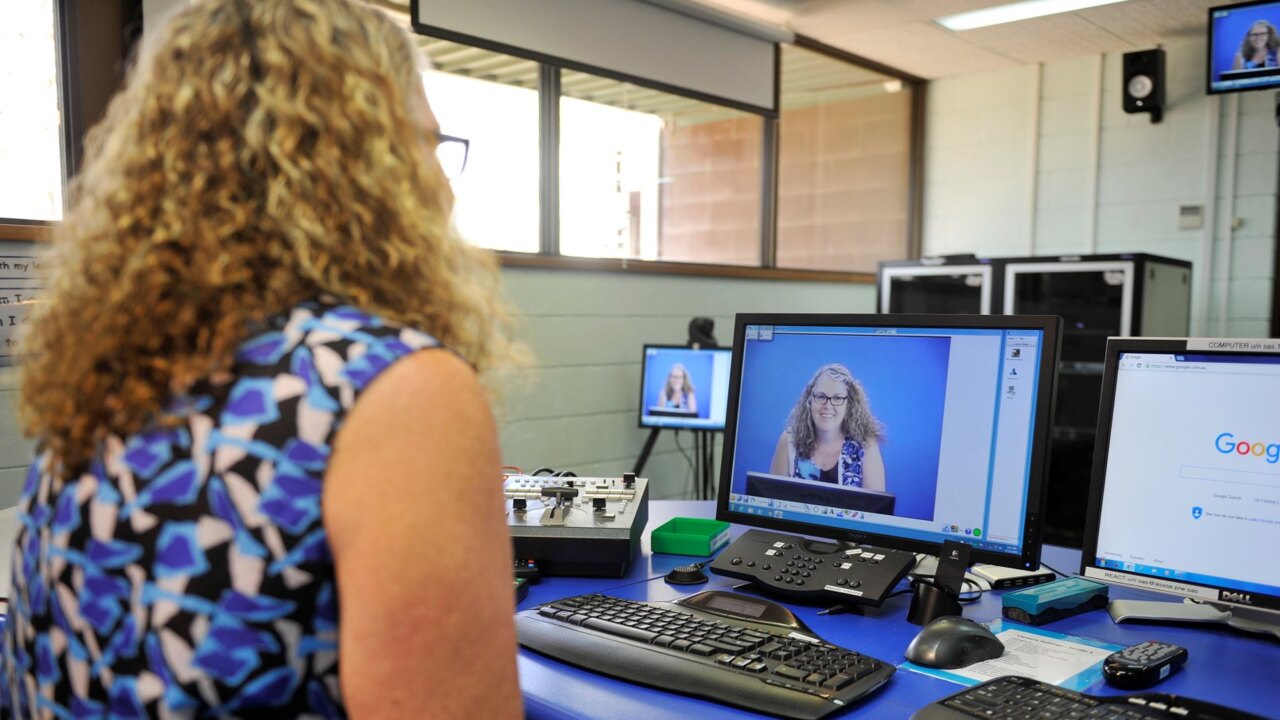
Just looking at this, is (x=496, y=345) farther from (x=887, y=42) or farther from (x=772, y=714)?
(x=887, y=42)

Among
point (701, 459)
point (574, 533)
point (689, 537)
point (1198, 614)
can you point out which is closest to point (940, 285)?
point (701, 459)

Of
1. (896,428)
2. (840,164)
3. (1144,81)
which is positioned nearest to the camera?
(896,428)

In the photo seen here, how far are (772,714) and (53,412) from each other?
0.70 metres

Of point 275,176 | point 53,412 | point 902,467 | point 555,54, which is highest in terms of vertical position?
point 555,54

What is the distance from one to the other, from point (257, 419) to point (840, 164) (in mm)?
5083

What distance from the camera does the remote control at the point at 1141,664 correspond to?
40.5 inches

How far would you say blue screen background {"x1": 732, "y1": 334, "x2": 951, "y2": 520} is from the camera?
4.27ft

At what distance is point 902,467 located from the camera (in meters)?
1.31

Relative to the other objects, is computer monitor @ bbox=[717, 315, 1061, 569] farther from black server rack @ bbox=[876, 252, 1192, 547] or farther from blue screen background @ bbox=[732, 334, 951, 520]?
black server rack @ bbox=[876, 252, 1192, 547]

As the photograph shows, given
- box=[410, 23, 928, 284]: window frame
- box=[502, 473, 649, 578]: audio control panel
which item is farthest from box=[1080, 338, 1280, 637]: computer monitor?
box=[410, 23, 928, 284]: window frame

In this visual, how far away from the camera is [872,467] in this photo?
1.34 m

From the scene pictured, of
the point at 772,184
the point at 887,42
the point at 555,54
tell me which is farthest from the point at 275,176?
the point at 887,42

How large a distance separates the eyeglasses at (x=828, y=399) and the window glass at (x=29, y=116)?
7.07 ft

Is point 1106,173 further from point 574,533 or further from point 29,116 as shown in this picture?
point 29,116
